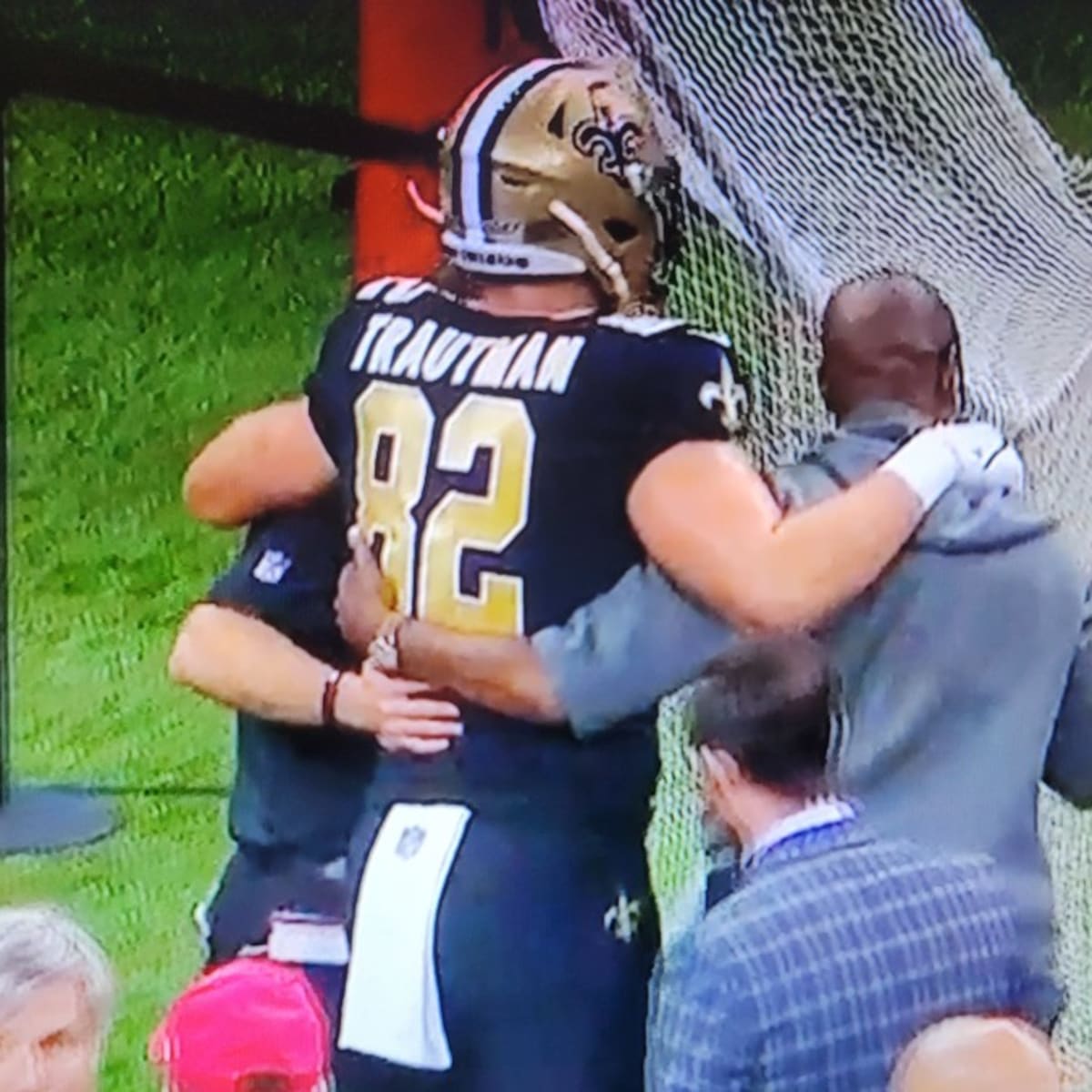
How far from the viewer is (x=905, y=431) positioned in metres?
1.72

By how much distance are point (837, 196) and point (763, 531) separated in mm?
263

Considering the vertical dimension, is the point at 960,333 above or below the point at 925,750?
above

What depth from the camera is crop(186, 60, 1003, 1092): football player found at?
170 centimetres

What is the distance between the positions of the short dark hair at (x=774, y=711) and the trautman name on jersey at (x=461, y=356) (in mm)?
249

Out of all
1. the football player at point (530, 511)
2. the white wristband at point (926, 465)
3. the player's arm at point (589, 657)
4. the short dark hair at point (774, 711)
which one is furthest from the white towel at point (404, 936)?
the white wristband at point (926, 465)

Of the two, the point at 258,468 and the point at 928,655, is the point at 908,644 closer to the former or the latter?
the point at 928,655

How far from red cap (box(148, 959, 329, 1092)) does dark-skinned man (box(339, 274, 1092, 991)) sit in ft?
0.90

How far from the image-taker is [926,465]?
1.70 metres

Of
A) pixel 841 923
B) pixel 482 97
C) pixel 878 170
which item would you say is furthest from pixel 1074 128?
pixel 841 923

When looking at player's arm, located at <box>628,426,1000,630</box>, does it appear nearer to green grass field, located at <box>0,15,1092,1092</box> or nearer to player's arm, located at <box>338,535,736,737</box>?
player's arm, located at <box>338,535,736,737</box>

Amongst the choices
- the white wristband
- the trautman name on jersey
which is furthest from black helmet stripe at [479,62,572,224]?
the white wristband

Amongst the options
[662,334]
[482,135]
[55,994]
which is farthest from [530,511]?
[55,994]

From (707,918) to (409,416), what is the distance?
444 millimetres

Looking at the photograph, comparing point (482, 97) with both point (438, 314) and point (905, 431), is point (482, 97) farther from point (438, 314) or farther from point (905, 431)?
point (905, 431)
